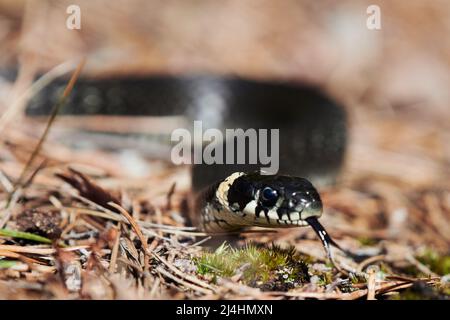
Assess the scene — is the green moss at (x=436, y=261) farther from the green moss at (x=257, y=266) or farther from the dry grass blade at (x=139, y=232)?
the dry grass blade at (x=139, y=232)

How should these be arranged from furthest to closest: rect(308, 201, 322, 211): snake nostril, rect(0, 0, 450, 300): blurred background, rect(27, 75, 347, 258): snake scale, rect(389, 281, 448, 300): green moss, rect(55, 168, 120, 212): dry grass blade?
1. rect(27, 75, 347, 258): snake scale
2. rect(0, 0, 450, 300): blurred background
3. rect(55, 168, 120, 212): dry grass blade
4. rect(308, 201, 322, 211): snake nostril
5. rect(389, 281, 448, 300): green moss

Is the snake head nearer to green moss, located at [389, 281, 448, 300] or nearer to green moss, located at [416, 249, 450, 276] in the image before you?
green moss, located at [389, 281, 448, 300]

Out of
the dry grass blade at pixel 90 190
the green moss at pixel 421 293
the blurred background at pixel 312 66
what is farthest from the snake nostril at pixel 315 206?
the dry grass blade at pixel 90 190

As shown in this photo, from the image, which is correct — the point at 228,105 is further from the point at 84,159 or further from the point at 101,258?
the point at 101,258

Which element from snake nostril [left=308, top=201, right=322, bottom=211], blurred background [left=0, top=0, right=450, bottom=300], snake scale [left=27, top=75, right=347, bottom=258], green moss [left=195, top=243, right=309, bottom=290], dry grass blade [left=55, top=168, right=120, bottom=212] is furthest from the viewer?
snake scale [left=27, top=75, right=347, bottom=258]

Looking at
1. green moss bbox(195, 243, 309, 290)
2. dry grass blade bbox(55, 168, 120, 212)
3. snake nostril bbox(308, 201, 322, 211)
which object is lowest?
green moss bbox(195, 243, 309, 290)

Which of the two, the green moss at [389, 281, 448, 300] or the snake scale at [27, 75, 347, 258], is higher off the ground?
the snake scale at [27, 75, 347, 258]

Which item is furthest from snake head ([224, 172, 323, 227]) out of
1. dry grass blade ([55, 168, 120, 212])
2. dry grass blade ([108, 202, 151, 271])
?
dry grass blade ([55, 168, 120, 212])
